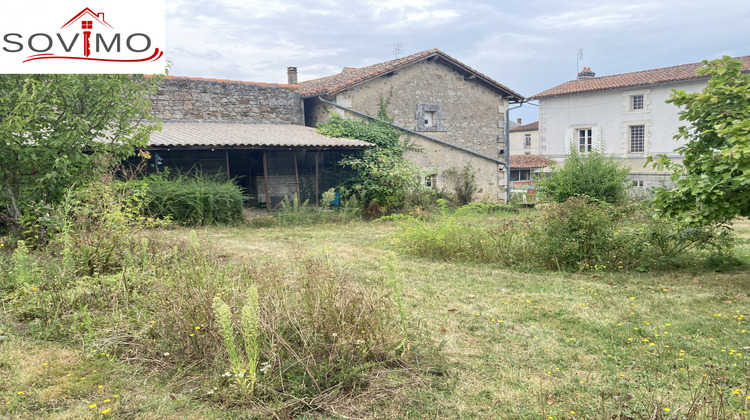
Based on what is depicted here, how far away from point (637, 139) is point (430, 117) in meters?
14.5

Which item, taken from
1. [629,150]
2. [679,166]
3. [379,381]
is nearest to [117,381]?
[379,381]

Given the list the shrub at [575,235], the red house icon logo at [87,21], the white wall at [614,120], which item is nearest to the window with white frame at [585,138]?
the white wall at [614,120]

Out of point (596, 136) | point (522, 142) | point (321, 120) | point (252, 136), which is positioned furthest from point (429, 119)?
point (522, 142)

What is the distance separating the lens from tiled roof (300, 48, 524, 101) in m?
16.8

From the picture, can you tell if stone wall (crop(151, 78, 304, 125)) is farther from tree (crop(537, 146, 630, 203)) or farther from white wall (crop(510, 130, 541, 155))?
white wall (crop(510, 130, 541, 155))

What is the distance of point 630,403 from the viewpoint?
3.18 meters

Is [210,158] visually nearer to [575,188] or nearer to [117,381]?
[575,188]

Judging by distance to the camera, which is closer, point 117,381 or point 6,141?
point 117,381

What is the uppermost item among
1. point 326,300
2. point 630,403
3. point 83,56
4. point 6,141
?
point 83,56

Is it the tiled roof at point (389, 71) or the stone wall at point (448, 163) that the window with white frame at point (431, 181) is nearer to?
the stone wall at point (448, 163)

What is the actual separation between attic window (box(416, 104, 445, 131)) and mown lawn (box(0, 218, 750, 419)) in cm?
→ 1276

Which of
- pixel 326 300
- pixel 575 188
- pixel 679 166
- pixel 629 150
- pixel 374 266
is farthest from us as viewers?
pixel 629 150

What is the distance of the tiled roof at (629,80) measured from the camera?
24378 millimetres

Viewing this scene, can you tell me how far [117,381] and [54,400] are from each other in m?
0.37
